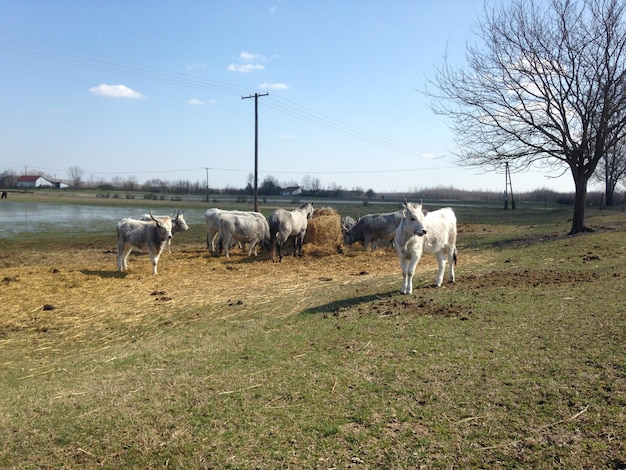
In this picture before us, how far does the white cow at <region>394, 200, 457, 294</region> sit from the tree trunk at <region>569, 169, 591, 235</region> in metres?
11.5

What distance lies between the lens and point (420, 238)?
977cm

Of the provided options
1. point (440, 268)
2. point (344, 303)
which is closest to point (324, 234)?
point (440, 268)

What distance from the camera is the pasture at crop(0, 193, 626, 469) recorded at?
4023 mm

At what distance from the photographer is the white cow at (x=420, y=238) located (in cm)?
956

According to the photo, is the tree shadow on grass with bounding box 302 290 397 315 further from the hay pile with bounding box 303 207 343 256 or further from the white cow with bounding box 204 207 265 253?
the white cow with bounding box 204 207 265 253

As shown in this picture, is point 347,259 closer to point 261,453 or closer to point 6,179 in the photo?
point 261,453

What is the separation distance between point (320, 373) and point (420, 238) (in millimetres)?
4942

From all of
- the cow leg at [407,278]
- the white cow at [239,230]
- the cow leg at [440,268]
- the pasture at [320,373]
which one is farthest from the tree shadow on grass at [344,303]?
the white cow at [239,230]

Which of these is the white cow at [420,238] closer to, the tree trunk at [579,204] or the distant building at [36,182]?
the tree trunk at [579,204]

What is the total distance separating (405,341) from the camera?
6.59 m

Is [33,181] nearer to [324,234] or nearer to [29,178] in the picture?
[29,178]

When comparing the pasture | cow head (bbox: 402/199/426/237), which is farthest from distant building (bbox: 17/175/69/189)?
cow head (bbox: 402/199/426/237)

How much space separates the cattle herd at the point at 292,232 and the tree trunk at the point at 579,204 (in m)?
7.68

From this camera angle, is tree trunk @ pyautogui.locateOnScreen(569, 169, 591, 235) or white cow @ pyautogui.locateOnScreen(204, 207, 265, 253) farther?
tree trunk @ pyautogui.locateOnScreen(569, 169, 591, 235)
